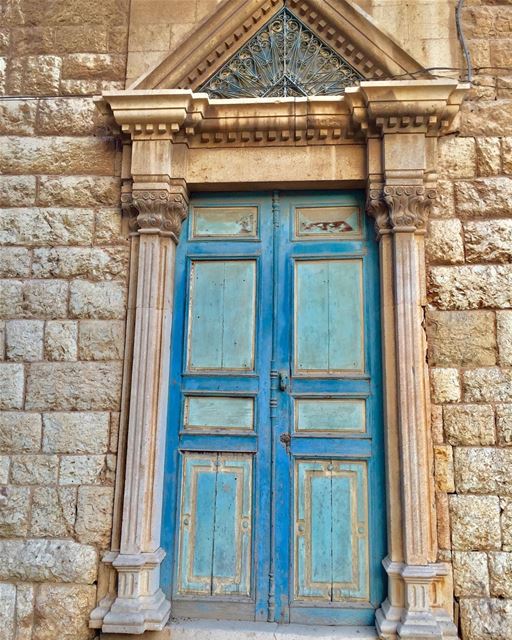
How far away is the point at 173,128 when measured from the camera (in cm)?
378

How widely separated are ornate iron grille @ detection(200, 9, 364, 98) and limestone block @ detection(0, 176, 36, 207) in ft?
4.86

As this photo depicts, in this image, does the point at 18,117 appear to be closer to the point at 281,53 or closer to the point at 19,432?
the point at 281,53

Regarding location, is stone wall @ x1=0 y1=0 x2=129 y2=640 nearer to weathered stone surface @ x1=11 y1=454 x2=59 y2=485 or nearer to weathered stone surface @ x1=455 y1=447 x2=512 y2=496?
weathered stone surface @ x1=11 y1=454 x2=59 y2=485

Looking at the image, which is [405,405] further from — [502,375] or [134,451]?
[134,451]

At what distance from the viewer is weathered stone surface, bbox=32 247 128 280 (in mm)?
3844

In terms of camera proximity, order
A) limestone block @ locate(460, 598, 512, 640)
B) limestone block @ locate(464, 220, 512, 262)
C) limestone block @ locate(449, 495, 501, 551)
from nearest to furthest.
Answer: limestone block @ locate(460, 598, 512, 640)
limestone block @ locate(449, 495, 501, 551)
limestone block @ locate(464, 220, 512, 262)

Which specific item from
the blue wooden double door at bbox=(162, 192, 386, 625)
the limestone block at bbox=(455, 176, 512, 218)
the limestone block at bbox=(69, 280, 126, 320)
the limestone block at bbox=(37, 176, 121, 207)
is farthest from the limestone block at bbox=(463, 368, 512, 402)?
the limestone block at bbox=(37, 176, 121, 207)

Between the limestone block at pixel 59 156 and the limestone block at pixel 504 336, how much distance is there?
2911 millimetres

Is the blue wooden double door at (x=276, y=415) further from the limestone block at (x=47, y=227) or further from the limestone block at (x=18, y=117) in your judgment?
the limestone block at (x=18, y=117)

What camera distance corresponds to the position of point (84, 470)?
3.58m

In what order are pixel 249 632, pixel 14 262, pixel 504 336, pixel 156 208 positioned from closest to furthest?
pixel 249 632 < pixel 504 336 < pixel 156 208 < pixel 14 262

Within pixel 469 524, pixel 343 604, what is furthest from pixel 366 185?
pixel 343 604

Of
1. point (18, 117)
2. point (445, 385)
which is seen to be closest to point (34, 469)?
point (18, 117)

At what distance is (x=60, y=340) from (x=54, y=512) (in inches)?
44.8
